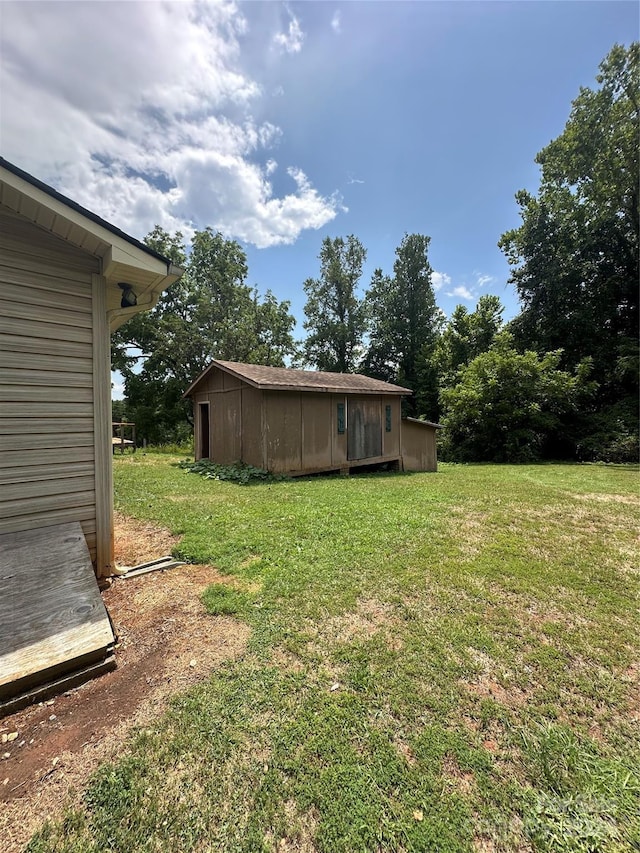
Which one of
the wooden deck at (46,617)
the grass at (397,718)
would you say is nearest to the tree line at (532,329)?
the wooden deck at (46,617)

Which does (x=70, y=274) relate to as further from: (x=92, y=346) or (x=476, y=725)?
(x=476, y=725)

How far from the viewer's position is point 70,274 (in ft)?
10.2

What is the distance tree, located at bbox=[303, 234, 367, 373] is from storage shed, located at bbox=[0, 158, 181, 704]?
2954 cm

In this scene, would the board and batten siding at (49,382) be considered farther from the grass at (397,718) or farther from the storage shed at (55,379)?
the grass at (397,718)

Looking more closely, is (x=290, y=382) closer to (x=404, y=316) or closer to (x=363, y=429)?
(x=363, y=429)

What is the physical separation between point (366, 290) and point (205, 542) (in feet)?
109

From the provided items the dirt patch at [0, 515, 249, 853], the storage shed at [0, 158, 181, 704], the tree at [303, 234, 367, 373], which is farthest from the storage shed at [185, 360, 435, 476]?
the tree at [303, 234, 367, 373]

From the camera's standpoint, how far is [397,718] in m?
1.87

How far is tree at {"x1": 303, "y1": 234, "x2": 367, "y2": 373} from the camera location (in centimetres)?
3147

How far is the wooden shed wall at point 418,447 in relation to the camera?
13.3m

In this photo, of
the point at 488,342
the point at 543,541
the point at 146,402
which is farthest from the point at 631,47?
the point at 146,402

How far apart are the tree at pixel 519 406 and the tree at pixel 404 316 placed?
1235 cm

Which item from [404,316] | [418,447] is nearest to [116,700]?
[418,447]

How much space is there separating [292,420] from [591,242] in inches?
875
